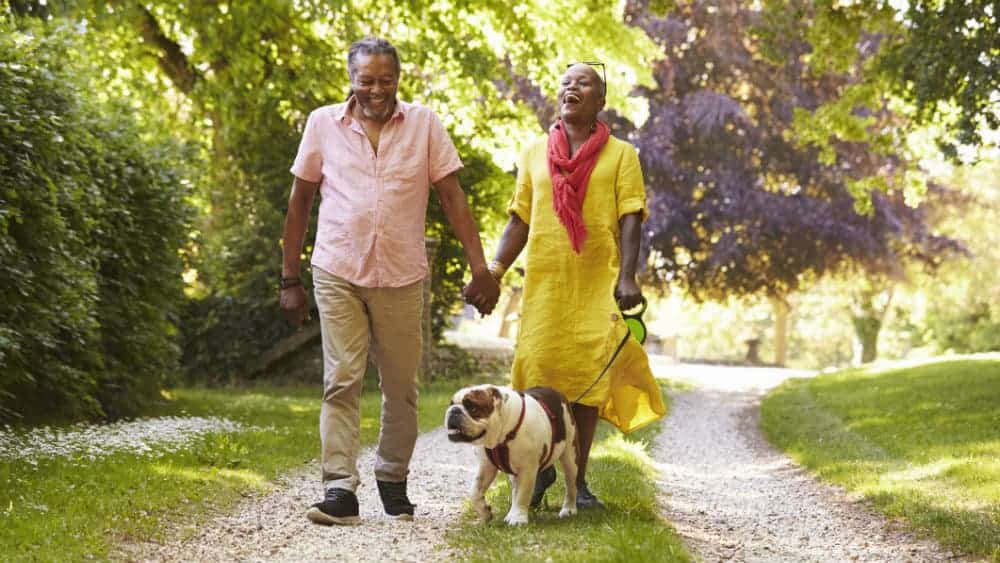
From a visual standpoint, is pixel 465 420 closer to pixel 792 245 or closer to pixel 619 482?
pixel 619 482

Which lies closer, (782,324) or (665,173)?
(665,173)

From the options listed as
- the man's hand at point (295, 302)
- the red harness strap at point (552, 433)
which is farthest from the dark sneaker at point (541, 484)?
the man's hand at point (295, 302)

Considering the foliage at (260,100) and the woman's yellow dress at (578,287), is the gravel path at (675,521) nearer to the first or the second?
the woman's yellow dress at (578,287)

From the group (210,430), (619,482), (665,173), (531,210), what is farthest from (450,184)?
(665,173)

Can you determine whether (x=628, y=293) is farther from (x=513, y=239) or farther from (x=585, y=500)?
(x=585, y=500)

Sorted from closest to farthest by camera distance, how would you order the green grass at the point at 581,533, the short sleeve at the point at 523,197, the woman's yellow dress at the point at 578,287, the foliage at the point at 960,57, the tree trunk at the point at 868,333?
the green grass at the point at 581,533 → the woman's yellow dress at the point at 578,287 → the short sleeve at the point at 523,197 → the foliage at the point at 960,57 → the tree trunk at the point at 868,333

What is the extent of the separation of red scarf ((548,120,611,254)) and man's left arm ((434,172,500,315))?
1.51 ft

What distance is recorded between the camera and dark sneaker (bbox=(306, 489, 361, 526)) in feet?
19.6

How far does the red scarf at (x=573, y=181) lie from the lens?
20.3 feet

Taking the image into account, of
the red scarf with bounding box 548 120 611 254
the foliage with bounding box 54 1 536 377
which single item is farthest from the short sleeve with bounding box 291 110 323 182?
the foliage with bounding box 54 1 536 377

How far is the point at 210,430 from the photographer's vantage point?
10.5m

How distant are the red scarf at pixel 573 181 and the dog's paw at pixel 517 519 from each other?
1.42 m

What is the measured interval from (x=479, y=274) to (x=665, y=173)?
2184cm

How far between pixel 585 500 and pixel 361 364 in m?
1.44
